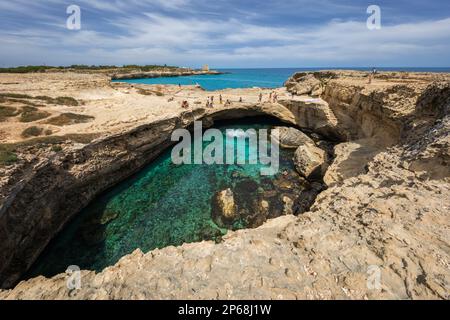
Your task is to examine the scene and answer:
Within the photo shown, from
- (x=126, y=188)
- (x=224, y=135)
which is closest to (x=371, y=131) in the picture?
(x=224, y=135)

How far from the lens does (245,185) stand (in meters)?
16.5

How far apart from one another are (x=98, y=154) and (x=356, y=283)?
1583 centimetres

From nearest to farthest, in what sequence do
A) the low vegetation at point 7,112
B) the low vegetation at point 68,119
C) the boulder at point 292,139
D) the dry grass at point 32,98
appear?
1. the low vegetation at point 7,112
2. the low vegetation at point 68,119
3. the dry grass at point 32,98
4. the boulder at point 292,139

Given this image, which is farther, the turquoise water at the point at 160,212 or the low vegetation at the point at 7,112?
the low vegetation at the point at 7,112

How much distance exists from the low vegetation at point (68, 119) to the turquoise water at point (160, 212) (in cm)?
624

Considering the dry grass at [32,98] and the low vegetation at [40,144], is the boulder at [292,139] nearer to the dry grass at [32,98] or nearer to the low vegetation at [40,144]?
the low vegetation at [40,144]

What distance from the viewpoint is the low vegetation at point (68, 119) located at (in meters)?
16.7

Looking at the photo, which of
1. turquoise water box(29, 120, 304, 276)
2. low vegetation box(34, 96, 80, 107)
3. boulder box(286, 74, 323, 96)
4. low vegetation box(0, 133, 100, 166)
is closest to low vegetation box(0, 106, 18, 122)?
low vegetation box(34, 96, 80, 107)

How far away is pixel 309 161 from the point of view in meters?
17.7

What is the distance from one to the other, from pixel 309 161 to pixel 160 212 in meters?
12.0

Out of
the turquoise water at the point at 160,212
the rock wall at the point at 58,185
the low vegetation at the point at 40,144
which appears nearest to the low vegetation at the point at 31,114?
the low vegetation at the point at 40,144

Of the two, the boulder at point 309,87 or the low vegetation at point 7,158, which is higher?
the boulder at point 309,87
